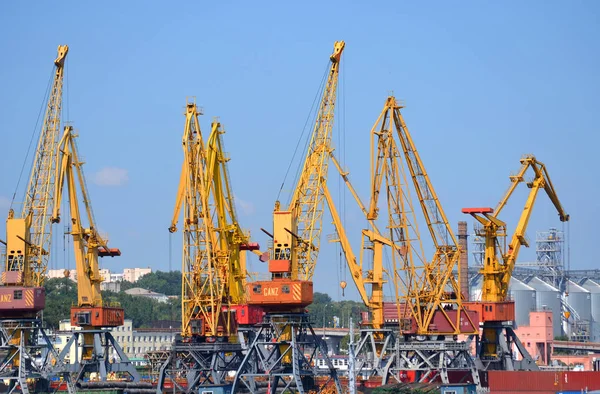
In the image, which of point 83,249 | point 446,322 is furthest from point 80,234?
point 446,322

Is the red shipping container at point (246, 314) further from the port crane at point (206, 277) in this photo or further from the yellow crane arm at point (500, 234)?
the yellow crane arm at point (500, 234)

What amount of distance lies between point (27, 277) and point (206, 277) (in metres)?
15.7

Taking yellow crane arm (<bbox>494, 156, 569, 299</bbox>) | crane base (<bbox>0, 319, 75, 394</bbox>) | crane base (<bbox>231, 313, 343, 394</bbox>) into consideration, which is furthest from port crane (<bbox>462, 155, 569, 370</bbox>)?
crane base (<bbox>0, 319, 75, 394</bbox>)

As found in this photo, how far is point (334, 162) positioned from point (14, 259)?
2752cm

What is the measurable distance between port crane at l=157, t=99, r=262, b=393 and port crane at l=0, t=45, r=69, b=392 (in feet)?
37.4

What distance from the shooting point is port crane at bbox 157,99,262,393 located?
3671 inches

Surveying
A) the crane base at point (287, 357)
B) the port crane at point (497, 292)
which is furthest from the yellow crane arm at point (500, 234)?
the crane base at point (287, 357)

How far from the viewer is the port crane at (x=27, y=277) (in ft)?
320

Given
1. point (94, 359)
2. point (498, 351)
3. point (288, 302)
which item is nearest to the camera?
point (288, 302)

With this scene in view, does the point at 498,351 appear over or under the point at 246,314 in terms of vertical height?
under

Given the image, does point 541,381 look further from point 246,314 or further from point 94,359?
point 94,359

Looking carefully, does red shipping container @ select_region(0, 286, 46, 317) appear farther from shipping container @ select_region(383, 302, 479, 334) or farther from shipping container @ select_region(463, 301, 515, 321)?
shipping container @ select_region(463, 301, 515, 321)

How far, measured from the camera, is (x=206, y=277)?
3777 inches

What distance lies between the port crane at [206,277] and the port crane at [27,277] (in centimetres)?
1139
